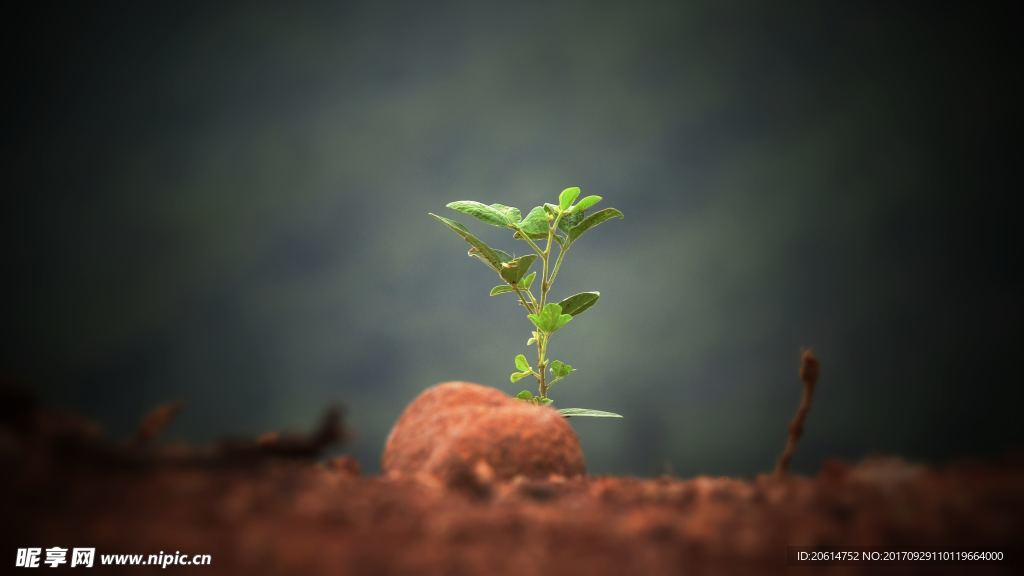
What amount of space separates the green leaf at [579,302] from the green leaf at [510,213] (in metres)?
0.44

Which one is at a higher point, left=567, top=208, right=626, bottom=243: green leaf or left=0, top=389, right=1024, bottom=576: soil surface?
left=567, top=208, right=626, bottom=243: green leaf

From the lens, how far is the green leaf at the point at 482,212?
2664 millimetres

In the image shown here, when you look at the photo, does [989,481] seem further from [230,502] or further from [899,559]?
[230,502]

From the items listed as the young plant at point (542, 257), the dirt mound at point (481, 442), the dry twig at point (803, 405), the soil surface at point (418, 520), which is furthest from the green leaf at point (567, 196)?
the soil surface at point (418, 520)

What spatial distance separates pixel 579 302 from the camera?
9.42ft

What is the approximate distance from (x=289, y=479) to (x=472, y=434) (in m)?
0.63

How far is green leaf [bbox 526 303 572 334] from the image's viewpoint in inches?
102

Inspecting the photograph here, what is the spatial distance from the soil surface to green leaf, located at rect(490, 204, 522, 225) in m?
1.59

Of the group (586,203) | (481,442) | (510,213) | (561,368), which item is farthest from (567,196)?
(481,442)

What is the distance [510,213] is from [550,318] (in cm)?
52

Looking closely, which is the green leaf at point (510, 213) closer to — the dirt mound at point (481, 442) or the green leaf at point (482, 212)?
the green leaf at point (482, 212)

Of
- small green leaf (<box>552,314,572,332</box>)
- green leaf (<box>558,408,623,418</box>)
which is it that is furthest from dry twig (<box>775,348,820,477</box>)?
small green leaf (<box>552,314,572,332</box>)

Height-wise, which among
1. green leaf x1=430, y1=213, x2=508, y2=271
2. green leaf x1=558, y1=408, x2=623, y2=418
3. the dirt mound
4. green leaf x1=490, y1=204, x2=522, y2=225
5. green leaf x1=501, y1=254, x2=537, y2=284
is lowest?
the dirt mound

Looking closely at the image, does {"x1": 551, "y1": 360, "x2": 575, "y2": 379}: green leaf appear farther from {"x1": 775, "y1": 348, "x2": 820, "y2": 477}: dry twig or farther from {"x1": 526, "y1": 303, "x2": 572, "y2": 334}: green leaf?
{"x1": 775, "y1": 348, "x2": 820, "y2": 477}: dry twig
